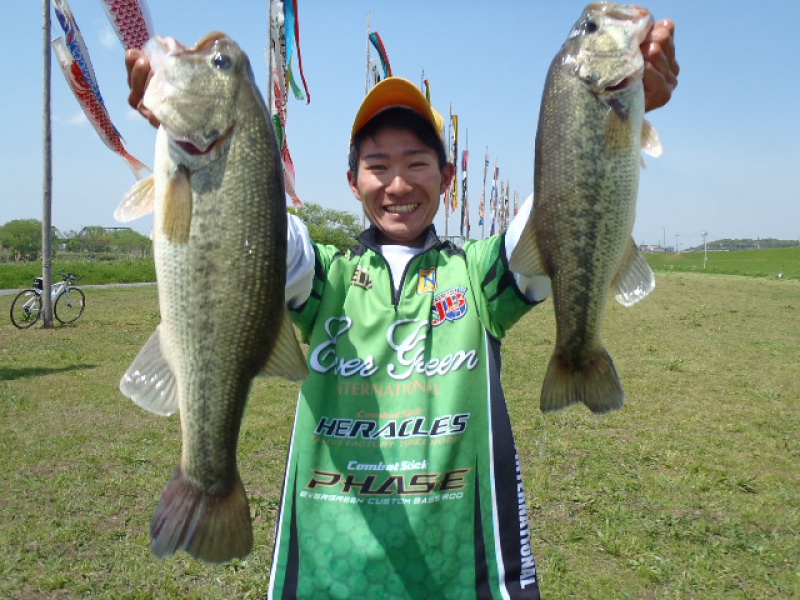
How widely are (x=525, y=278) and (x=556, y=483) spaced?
444 cm

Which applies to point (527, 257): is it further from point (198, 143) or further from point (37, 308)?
point (37, 308)

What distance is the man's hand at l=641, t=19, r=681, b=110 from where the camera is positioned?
83.3 inches

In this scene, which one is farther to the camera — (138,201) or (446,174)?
(446,174)

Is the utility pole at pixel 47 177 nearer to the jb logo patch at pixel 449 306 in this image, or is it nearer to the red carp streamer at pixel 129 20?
the red carp streamer at pixel 129 20

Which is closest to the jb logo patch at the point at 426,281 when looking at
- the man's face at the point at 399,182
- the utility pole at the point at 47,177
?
the man's face at the point at 399,182

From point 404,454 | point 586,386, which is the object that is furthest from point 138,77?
point 586,386

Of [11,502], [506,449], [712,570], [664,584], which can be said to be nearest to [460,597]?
[506,449]

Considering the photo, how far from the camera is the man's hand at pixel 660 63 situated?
2.12 m

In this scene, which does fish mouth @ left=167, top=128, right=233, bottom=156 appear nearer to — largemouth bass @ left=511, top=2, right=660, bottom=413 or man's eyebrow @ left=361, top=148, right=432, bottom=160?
man's eyebrow @ left=361, top=148, right=432, bottom=160

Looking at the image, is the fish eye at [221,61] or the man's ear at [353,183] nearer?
the fish eye at [221,61]

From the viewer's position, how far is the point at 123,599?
4.24m

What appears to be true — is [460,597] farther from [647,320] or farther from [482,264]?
[647,320]

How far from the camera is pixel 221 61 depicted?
201 centimetres

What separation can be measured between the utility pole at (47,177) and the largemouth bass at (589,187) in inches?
653
